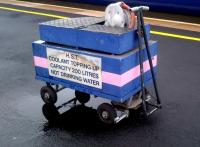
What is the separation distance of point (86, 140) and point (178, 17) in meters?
5.65

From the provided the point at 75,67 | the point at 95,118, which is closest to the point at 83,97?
the point at 95,118

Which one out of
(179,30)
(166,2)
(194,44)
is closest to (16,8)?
(166,2)

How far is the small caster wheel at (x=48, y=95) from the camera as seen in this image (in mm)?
4102

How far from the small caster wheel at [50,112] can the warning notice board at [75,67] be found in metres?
0.45

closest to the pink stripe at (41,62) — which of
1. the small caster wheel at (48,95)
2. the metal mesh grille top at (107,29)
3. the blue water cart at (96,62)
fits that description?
the blue water cart at (96,62)

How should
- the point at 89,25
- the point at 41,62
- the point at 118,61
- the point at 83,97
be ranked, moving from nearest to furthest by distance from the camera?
the point at 118,61
the point at 89,25
the point at 41,62
the point at 83,97

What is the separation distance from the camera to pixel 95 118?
3928mm

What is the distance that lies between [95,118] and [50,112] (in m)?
0.57

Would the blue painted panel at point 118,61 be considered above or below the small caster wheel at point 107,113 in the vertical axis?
above

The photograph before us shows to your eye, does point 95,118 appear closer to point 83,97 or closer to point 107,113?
point 107,113

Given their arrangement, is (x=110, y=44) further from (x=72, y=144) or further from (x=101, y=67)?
(x=72, y=144)

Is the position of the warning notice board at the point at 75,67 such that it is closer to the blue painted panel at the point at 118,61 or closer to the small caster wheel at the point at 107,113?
the blue painted panel at the point at 118,61

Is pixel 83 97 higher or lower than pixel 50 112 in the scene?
higher

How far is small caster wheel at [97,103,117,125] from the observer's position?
3.62 meters
